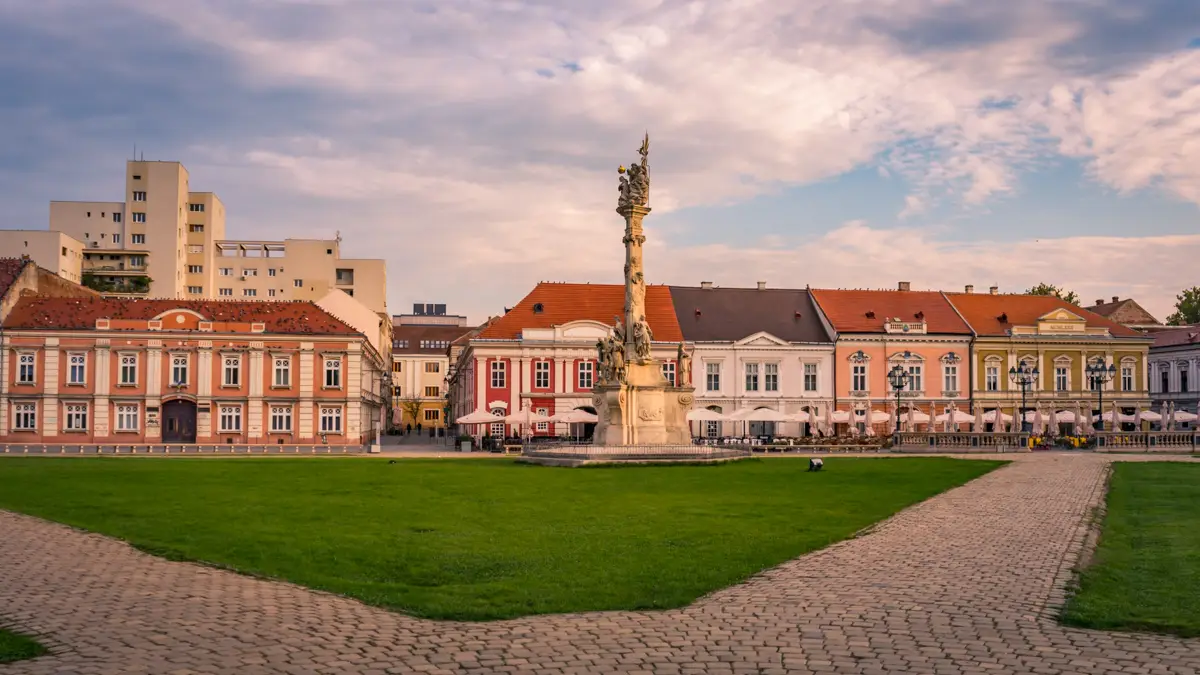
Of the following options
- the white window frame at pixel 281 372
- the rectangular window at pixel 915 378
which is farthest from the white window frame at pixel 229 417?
the rectangular window at pixel 915 378

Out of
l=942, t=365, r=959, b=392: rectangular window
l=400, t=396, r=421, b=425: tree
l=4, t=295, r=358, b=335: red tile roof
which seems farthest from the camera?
l=400, t=396, r=421, b=425: tree

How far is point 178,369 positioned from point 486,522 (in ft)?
149

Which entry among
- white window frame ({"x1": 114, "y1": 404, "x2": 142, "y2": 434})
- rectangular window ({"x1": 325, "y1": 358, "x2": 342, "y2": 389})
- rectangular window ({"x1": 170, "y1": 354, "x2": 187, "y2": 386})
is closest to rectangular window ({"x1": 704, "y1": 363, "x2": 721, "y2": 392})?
rectangular window ({"x1": 325, "y1": 358, "x2": 342, "y2": 389})

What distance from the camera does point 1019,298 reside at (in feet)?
260

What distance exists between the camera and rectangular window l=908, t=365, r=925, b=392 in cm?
7400

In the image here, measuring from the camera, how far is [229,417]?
59.8 metres

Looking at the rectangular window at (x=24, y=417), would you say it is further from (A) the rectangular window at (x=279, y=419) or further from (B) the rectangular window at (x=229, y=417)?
(A) the rectangular window at (x=279, y=419)

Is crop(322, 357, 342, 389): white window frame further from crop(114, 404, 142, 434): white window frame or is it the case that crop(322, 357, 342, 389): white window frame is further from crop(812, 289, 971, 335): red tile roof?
crop(812, 289, 971, 335): red tile roof

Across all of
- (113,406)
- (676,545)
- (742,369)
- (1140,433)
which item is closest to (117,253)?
(113,406)

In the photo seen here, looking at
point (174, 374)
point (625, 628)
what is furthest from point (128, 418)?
point (625, 628)

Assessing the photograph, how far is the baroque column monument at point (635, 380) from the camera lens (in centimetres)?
4150

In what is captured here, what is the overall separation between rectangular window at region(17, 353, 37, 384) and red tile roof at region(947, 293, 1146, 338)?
5910 cm

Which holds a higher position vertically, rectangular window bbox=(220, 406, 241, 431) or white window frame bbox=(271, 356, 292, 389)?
white window frame bbox=(271, 356, 292, 389)

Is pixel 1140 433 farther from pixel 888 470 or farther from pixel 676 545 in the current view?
pixel 676 545
